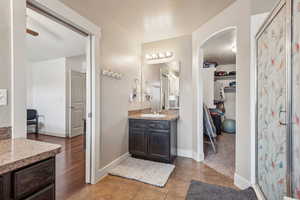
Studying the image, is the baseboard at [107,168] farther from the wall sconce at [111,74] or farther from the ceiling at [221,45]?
the ceiling at [221,45]

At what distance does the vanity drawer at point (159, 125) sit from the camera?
2480 millimetres

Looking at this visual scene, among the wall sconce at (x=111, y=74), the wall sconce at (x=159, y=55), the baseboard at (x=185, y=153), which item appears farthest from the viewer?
the wall sconce at (x=159, y=55)

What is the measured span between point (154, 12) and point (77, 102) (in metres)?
3.75

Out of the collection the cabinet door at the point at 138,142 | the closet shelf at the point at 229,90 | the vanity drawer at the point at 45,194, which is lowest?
the cabinet door at the point at 138,142

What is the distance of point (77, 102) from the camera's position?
181 inches

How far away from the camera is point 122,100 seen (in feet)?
8.68

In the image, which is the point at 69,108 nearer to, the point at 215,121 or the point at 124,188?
the point at 124,188

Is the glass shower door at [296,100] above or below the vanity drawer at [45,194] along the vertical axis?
above

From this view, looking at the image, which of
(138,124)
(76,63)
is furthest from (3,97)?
(76,63)

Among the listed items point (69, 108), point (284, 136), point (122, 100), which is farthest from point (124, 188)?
point (69, 108)

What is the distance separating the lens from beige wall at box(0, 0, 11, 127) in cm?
108

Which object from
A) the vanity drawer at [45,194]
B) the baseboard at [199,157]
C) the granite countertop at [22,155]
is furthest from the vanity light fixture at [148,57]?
the vanity drawer at [45,194]

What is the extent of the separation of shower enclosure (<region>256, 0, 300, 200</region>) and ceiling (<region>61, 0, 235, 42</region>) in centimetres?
94

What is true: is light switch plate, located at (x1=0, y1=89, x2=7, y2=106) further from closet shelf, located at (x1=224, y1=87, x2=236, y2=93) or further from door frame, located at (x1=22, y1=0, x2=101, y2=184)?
closet shelf, located at (x1=224, y1=87, x2=236, y2=93)
